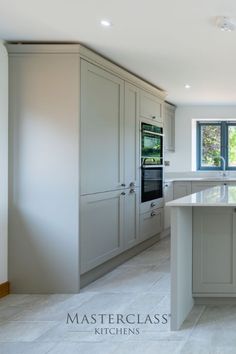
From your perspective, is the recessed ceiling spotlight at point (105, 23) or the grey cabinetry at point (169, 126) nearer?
the recessed ceiling spotlight at point (105, 23)

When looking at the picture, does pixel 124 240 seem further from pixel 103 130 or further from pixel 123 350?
pixel 123 350

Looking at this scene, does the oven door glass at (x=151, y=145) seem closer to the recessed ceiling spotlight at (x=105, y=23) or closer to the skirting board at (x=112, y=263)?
the skirting board at (x=112, y=263)

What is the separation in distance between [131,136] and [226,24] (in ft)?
6.96

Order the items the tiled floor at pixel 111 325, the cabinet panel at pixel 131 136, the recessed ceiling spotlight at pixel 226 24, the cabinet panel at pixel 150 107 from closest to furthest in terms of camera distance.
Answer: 1. the tiled floor at pixel 111 325
2. the recessed ceiling spotlight at pixel 226 24
3. the cabinet panel at pixel 131 136
4. the cabinet panel at pixel 150 107

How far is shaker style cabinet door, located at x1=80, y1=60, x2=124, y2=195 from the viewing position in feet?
12.4

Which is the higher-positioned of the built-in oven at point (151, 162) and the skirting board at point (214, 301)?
the built-in oven at point (151, 162)

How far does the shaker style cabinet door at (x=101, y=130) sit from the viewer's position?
377 centimetres

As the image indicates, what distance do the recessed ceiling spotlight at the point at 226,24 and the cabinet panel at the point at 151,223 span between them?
2777 mm

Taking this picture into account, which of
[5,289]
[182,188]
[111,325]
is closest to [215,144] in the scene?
[182,188]

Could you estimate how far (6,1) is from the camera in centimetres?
270

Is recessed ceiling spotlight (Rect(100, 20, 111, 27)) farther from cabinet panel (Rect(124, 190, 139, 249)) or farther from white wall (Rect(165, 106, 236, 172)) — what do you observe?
white wall (Rect(165, 106, 236, 172))

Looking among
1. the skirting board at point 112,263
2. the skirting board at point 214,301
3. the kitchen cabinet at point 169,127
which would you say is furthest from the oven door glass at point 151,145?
the skirting board at point 214,301

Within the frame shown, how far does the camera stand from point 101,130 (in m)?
4.13

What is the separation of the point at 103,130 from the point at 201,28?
1.42 m
